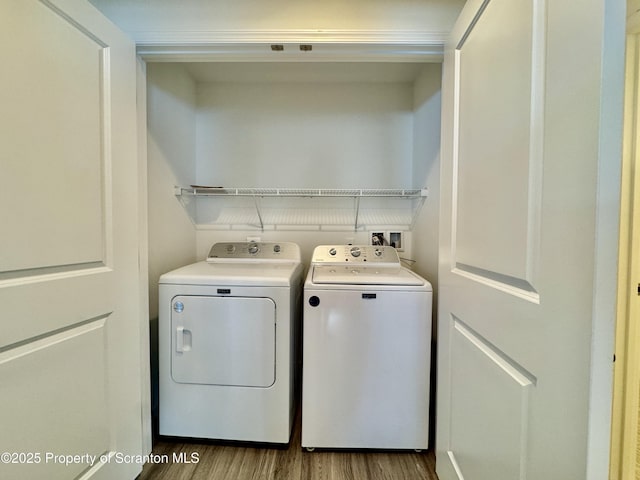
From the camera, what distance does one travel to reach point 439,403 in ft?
3.83

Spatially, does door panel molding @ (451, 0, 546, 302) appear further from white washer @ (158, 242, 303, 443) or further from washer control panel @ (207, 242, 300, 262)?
washer control panel @ (207, 242, 300, 262)

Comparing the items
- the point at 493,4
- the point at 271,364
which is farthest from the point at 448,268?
the point at 271,364

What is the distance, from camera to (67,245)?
0.90 meters

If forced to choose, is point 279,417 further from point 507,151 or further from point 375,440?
point 507,151

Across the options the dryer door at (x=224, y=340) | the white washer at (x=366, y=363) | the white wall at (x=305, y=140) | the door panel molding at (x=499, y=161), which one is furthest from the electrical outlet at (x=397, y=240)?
the dryer door at (x=224, y=340)

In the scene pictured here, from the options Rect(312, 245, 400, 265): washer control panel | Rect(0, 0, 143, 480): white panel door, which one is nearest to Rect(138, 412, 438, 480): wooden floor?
Rect(0, 0, 143, 480): white panel door

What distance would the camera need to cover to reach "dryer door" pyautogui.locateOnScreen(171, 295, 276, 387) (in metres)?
1.35

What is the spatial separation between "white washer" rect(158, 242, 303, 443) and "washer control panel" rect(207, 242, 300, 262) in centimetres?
45

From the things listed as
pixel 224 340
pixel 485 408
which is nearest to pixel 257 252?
pixel 224 340

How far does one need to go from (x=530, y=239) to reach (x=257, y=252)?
1574 millimetres

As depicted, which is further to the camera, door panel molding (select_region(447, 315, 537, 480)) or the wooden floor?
the wooden floor

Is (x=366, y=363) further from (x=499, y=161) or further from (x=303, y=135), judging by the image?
(x=303, y=135)

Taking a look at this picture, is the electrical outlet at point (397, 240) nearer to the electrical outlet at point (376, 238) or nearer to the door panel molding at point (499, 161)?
the electrical outlet at point (376, 238)

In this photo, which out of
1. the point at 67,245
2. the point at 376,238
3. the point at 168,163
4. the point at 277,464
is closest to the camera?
the point at 67,245
